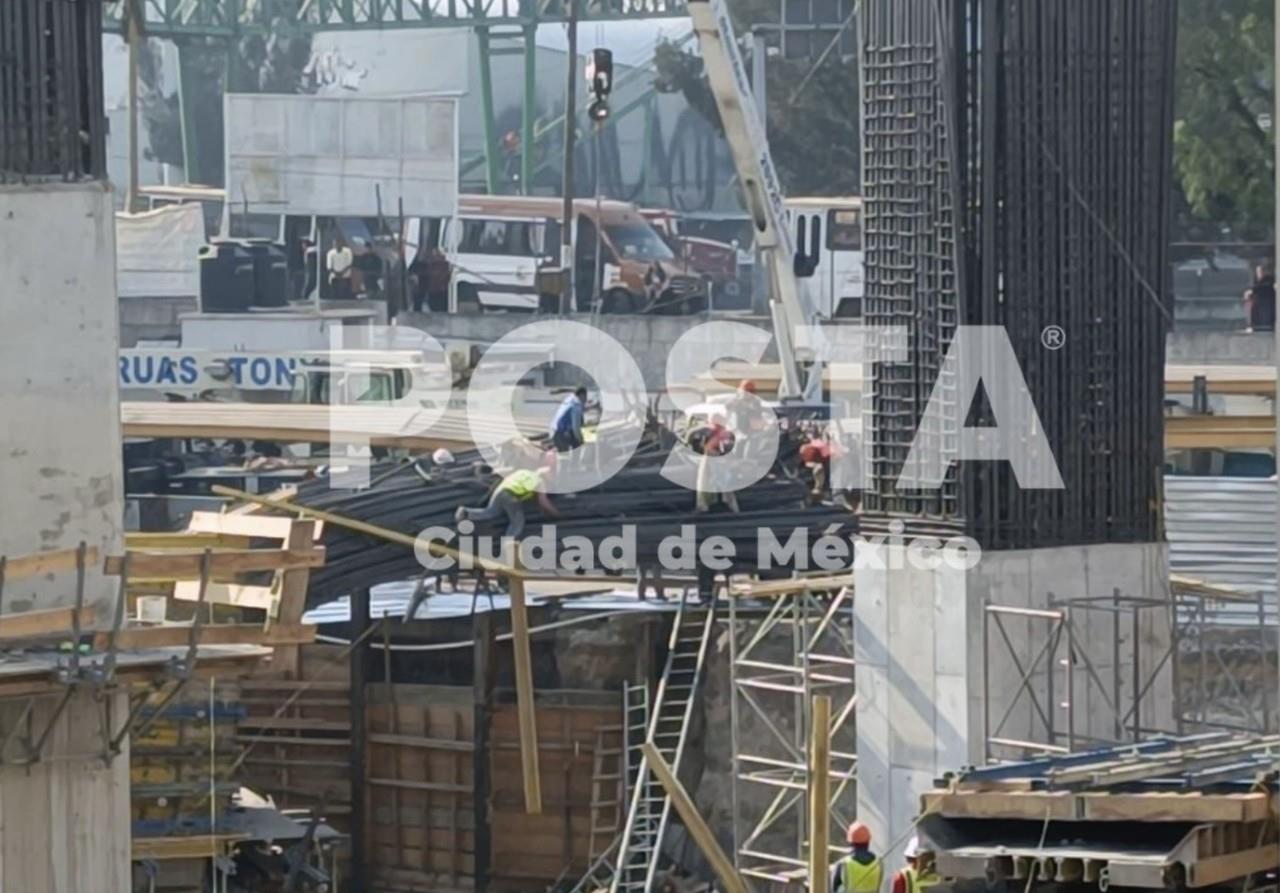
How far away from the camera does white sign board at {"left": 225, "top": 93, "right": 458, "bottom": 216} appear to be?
49438 mm

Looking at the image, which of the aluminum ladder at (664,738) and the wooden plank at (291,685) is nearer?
the aluminum ladder at (664,738)

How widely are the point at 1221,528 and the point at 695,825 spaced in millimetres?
6890

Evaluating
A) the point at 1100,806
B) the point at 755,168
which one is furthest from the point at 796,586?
the point at 755,168

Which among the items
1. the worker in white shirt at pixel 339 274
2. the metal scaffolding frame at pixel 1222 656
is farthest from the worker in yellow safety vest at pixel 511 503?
the worker in white shirt at pixel 339 274

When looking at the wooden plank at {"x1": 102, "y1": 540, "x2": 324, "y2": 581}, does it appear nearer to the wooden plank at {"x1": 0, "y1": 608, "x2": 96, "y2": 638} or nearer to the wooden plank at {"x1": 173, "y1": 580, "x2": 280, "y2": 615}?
the wooden plank at {"x1": 0, "y1": 608, "x2": 96, "y2": 638}

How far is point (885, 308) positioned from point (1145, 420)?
1.97 meters

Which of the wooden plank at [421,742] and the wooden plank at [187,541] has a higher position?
the wooden plank at [187,541]

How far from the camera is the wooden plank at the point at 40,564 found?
16.5m

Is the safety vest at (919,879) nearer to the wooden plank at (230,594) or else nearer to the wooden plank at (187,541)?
the wooden plank at (230,594)

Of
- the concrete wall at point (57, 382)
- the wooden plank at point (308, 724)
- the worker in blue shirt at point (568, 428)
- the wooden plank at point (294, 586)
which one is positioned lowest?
the wooden plank at point (308, 724)

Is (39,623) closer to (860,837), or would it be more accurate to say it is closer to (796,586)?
(860,837)

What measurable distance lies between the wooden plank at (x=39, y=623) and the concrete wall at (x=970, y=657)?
5208 millimetres

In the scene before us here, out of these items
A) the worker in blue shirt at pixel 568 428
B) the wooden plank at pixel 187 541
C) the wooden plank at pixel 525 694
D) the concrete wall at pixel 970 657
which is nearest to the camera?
the concrete wall at pixel 970 657

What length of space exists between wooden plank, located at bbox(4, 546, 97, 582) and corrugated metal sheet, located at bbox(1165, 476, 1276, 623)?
1094 cm
